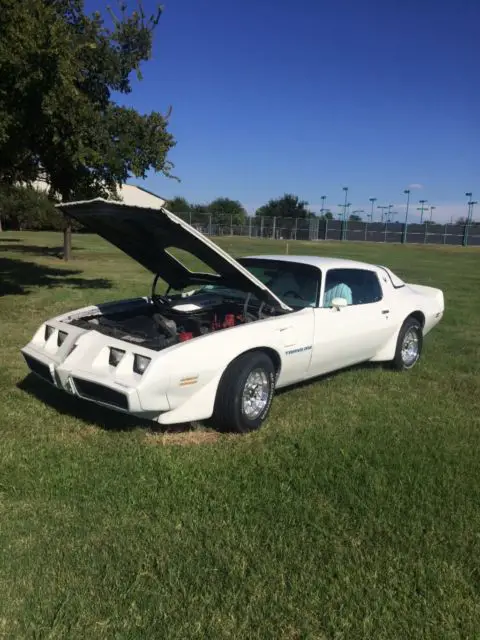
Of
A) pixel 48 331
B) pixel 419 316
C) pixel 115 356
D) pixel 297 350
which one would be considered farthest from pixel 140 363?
pixel 419 316

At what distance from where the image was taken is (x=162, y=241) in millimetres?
5422

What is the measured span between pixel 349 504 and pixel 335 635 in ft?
3.65

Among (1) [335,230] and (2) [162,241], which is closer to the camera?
(2) [162,241]

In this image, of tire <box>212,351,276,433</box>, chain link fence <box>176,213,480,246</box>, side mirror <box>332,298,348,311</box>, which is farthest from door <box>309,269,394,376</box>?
chain link fence <box>176,213,480,246</box>

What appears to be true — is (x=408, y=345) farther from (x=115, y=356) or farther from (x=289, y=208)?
(x=289, y=208)

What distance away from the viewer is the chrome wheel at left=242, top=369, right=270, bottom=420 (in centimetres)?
453

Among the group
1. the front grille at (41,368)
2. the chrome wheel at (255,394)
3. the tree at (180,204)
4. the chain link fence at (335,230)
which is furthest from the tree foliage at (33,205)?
the tree at (180,204)

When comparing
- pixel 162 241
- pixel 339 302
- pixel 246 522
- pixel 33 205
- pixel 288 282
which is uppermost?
pixel 33 205

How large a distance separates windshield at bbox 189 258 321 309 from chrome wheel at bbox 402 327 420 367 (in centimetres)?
167

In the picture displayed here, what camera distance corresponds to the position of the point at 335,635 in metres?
2.41

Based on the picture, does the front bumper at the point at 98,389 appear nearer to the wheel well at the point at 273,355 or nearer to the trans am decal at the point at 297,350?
the wheel well at the point at 273,355

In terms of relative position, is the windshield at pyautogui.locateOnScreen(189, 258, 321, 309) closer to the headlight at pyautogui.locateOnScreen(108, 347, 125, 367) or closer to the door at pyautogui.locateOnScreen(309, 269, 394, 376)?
the door at pyautogui.locateOnScreen(309, 269, 394, 376)

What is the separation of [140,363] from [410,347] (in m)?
3.93

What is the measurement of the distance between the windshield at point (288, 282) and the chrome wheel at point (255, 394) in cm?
99
